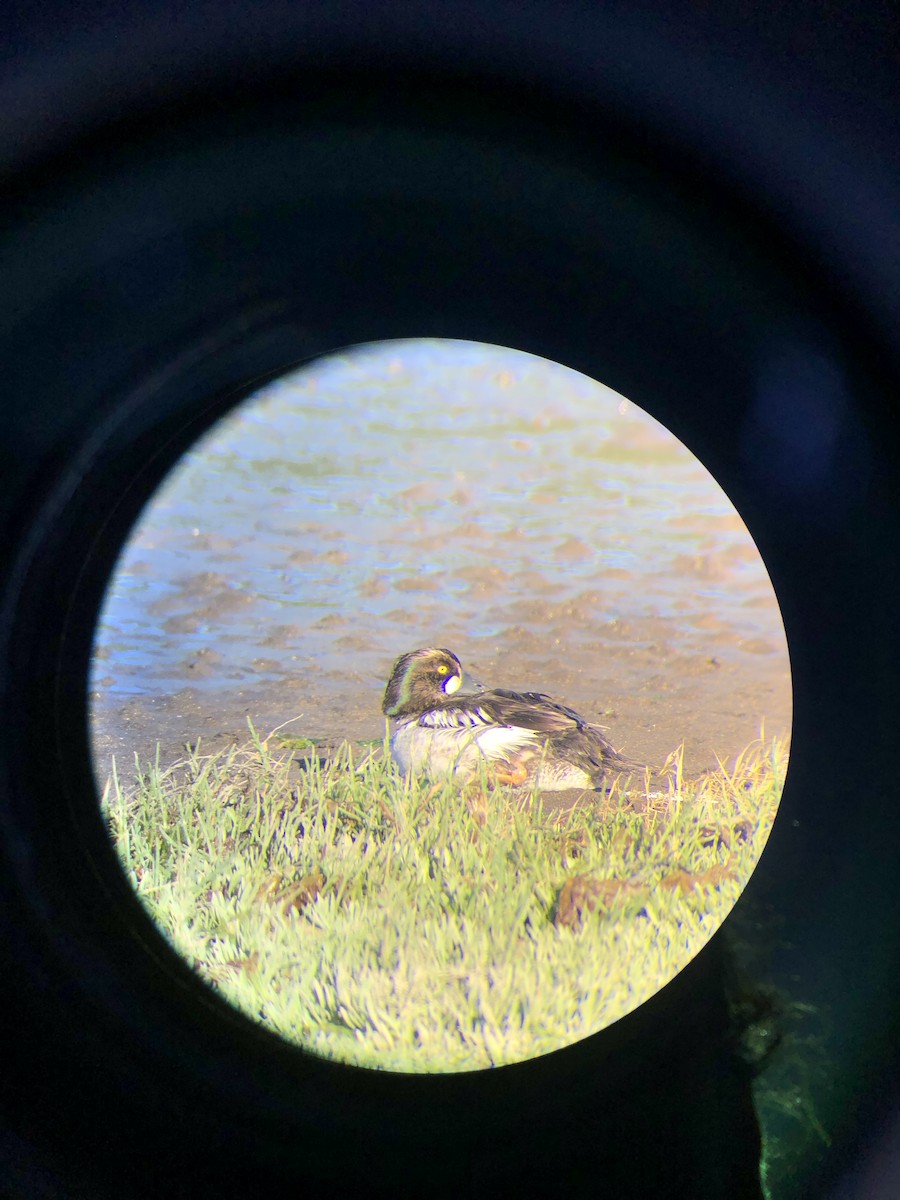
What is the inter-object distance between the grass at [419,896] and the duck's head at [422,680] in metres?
0.06

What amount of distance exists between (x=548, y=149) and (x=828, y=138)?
0.17 meters

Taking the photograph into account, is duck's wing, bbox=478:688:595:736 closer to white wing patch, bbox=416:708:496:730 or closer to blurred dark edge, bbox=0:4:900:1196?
white wing patch, bbox=416:708:496:730

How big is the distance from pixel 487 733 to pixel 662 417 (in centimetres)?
32

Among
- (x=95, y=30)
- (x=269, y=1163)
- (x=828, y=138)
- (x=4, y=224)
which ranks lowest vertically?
(x=269, y=1163)

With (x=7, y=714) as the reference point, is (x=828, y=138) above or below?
above

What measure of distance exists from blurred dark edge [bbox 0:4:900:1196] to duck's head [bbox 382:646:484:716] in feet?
0.89

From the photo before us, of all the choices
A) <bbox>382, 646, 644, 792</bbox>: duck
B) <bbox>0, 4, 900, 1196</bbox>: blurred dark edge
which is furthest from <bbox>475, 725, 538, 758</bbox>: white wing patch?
<bbox>0, 4, 900, 1196</bbox>: blurred dark edge

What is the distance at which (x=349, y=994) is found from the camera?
0.70 m

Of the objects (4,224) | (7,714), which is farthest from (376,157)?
(7,714)

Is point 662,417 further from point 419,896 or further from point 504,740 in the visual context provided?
point 419,896

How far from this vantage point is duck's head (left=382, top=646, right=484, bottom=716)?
0.70m

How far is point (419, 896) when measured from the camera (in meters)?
0.70

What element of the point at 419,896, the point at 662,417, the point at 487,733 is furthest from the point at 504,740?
the point at 662,417

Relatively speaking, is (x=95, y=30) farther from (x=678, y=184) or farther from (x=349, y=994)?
(x=349, y=994)
